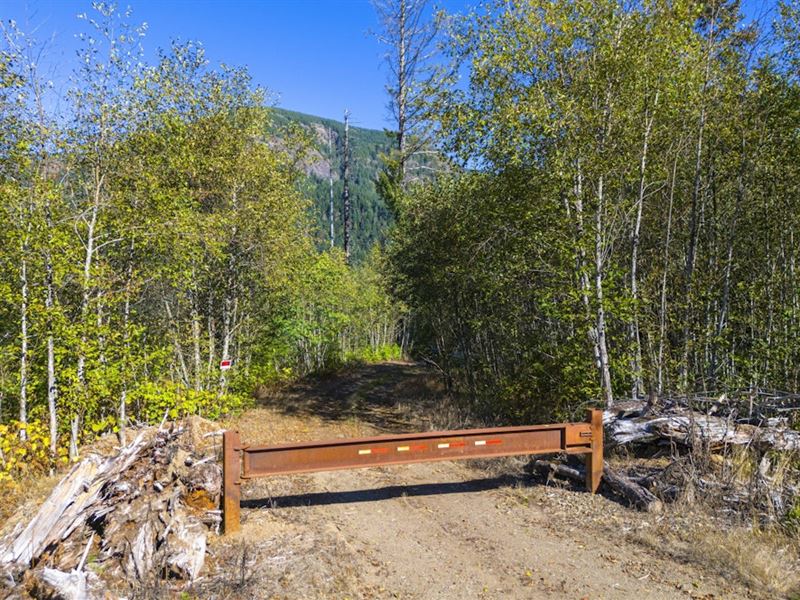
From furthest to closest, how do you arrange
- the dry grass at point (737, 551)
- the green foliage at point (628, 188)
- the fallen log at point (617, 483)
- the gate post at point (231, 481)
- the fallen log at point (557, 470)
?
the green foliage at point (628, 188) < the fallen log at point (557, 470) < the fallen log at point (617, 483) < the gate post at point (231, 481) < the dry grass at point (737, 551)

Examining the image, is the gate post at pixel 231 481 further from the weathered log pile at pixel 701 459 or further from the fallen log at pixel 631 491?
the fallen log at pixel 631 491

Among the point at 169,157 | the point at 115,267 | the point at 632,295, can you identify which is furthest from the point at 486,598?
the point at 169,157

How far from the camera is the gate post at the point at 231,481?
5.36 meters

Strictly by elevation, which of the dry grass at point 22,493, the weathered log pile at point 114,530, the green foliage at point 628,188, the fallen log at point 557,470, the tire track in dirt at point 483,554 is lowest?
the dry grass at point 22,493

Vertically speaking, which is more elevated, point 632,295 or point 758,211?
point 758,211

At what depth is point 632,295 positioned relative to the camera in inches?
352

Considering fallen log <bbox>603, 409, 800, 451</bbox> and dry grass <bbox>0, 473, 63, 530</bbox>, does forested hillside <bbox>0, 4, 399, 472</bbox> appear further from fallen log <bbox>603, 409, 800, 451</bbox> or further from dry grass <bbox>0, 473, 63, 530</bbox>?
fallen log <bbox>603, 409, 800, 451</bbox>

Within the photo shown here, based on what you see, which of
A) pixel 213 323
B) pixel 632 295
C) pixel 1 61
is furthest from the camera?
pixel 213 323

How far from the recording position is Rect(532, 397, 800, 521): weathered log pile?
5.76 metres

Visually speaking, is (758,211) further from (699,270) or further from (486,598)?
(486,598)

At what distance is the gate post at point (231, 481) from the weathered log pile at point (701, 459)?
4001 mm

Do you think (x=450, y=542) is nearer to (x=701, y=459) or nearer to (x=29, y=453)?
(x=701, y=459)

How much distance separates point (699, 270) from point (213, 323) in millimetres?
11294

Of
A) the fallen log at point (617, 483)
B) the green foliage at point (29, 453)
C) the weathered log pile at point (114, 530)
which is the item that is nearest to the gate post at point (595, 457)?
the fallen log at point (617, 483)
